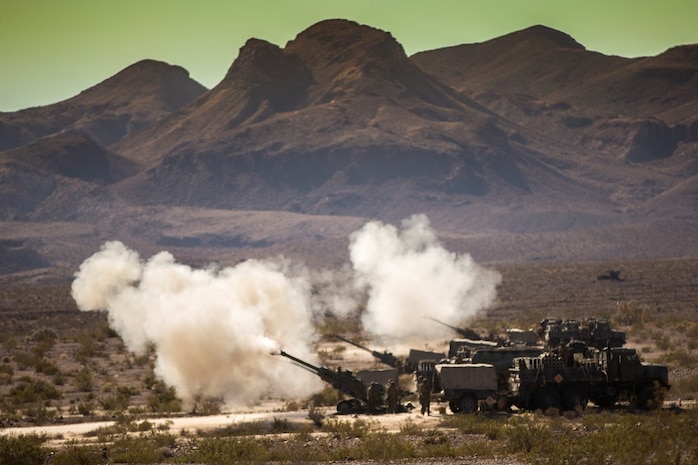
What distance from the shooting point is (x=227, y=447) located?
1211 inches

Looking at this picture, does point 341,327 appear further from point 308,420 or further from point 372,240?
point 308,420

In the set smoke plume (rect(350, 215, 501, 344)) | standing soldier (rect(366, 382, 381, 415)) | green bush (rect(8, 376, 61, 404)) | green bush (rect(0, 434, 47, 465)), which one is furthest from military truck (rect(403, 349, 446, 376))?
green bush (rect(0, 434, 47, 465))

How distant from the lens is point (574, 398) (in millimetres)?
36312

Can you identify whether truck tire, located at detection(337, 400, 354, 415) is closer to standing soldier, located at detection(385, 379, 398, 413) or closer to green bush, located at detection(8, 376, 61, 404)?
standing soldier, located at detection(385, 379, 398, 413)

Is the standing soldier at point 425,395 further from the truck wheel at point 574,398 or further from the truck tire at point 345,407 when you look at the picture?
the truck wheel at point 574,398

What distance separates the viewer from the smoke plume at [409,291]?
68.2 meters

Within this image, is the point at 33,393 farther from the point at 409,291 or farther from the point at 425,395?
the point at 409,291

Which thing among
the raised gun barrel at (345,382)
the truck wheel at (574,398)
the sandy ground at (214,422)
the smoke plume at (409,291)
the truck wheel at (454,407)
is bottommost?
the sandy ground at (214,422)

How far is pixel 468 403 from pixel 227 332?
7.85m

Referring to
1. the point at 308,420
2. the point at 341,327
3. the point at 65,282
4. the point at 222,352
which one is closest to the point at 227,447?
the point at 308,420

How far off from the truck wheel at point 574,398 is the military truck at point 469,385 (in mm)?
1782

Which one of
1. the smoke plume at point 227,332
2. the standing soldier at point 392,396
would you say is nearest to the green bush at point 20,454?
the smoke plume at point 227,332

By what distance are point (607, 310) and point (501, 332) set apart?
19507 millimetres

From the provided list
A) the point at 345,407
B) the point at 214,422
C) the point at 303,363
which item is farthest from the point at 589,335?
the point at 214,422
